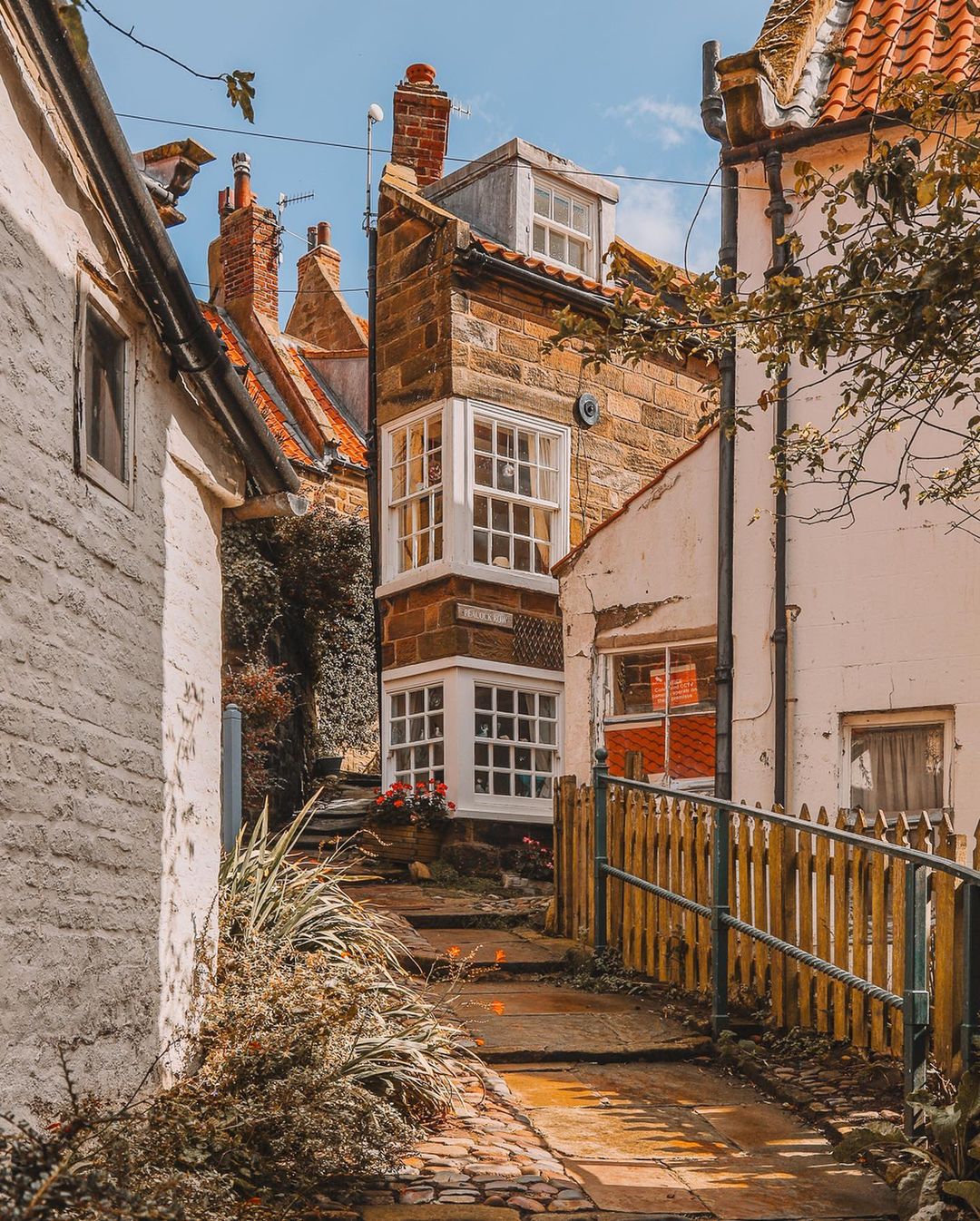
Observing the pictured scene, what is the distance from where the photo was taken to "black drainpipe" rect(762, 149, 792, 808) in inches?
399

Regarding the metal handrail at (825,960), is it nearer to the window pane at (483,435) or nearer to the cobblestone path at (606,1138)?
the cobblestone path at (606,1138)

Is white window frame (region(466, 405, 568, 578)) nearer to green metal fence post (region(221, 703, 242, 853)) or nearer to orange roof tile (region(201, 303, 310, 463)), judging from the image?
orange roof tile (region(201, 303, 310, 463))

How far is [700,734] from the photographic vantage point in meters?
11.3

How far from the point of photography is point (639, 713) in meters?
11.9

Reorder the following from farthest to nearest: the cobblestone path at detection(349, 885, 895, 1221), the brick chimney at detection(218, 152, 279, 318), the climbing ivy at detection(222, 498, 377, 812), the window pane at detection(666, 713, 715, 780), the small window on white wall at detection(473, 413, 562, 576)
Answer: the brick chimney at detection(218, 152, 279, 318)
the climbing ivy at detection(222, 498, 377, 812)
the small window on white wall at detection(473, 413, 562, 576)
the window pane at detection(666, 713, 715, 780)
the cobblestone path at detection(349, 885, 895, 1221)

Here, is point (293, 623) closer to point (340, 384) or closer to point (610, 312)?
point (340, 384)

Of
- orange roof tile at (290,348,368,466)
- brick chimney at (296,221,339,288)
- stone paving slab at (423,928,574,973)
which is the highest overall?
brick chimney at (296,221,339,288)

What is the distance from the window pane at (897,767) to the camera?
962 centimetres

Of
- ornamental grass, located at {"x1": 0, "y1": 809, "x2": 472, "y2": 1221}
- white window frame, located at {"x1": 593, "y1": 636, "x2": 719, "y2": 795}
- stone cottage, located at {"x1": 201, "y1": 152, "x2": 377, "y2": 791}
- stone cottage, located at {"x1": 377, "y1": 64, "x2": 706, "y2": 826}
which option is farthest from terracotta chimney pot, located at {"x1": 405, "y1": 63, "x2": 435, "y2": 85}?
ornamental grass, located at {"x1": 0, "y1": 809, "x2": 472, "y2": 1221}

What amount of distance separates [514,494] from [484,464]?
46 centimetres

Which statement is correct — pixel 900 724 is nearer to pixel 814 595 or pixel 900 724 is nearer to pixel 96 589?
pixel 814 595

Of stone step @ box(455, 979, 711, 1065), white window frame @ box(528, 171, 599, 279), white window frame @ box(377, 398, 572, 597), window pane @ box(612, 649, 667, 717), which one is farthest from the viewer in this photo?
white window frame @ box(528, 171, 599, 279)

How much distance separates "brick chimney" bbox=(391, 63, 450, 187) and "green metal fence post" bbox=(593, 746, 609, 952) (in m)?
9.17

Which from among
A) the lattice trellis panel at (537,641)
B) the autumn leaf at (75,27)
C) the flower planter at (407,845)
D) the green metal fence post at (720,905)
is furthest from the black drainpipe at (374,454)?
the autumn leaf at (75,27)
